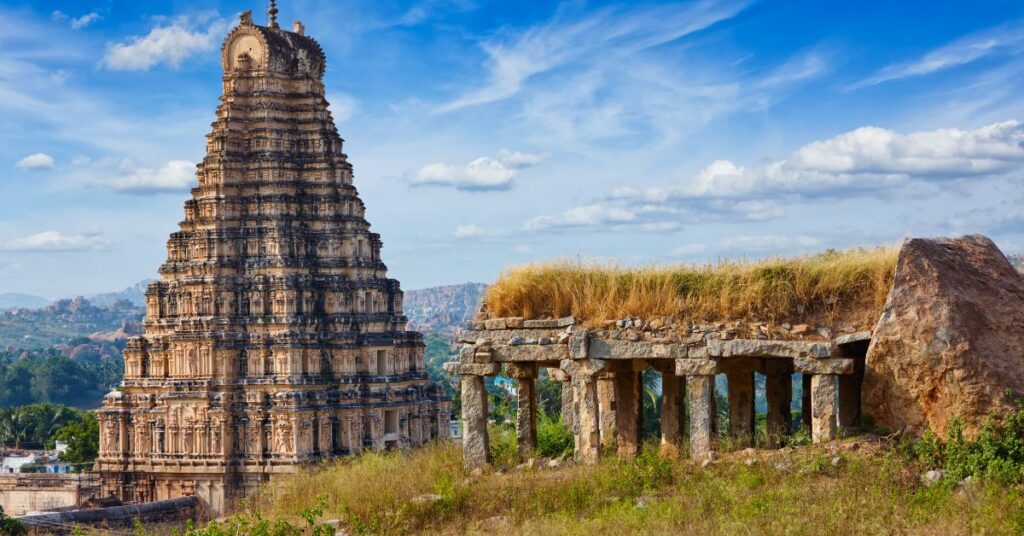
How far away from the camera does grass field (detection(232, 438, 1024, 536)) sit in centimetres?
1518

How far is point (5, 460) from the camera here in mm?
70875

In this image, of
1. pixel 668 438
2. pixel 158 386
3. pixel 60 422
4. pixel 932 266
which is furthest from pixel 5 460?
pixel 932 266

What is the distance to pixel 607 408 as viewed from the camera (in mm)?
21906

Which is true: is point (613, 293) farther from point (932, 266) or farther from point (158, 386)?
point (158, 386)

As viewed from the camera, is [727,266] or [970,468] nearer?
[970,468]

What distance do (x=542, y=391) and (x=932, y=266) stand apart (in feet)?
169

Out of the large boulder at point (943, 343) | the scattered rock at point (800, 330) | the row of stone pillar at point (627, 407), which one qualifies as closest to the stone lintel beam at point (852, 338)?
the large boulder at point (943, 343)

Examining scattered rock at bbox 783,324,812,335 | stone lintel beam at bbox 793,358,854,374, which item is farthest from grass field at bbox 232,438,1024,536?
scattered rock at bbox 783,324,812,335

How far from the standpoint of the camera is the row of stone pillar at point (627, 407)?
18.7m

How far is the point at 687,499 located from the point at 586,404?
10.2 ft

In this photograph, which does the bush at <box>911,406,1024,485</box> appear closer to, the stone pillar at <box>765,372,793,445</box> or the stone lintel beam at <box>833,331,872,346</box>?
the stone lintel beam at <box>833,331,872,346</box>

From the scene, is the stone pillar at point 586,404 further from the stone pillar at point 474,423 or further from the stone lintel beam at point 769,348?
the stone lintel beam at point 769,348

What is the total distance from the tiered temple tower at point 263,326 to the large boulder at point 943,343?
105 ft

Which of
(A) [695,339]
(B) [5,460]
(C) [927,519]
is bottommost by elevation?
(B) [5,460]
